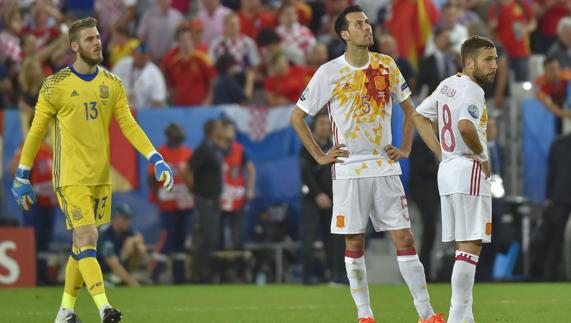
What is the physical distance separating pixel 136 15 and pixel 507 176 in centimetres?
715

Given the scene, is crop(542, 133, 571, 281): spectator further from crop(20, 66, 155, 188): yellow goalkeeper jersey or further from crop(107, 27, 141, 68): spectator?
crop(20, 66, 155, 188): yellow goalkeeper jersey

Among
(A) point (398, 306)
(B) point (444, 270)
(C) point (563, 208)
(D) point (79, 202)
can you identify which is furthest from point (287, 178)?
(D) point (79, 202)

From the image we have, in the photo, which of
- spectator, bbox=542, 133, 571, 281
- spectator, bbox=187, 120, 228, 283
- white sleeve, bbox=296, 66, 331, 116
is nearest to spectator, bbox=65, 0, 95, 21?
spectator, bbox=187, 120, 228, 283

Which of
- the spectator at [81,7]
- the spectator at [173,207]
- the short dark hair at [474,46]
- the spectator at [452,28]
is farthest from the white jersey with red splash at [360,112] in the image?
the spectator at [81,7]

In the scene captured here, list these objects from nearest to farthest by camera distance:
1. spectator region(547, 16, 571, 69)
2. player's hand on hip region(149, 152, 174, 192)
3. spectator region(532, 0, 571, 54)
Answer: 1. player's hand on hip region(149, 152, 174, 192)
2. spectator region(547, 16, 571, 69)
3. spectator region(532, 0, 571, 54)

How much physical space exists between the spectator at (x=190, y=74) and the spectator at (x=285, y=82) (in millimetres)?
1152

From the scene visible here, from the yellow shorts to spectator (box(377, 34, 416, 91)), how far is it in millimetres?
8316

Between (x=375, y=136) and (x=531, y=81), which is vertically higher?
(x=531, y=81)

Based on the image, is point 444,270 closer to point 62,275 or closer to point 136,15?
point 62,275

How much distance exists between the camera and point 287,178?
19094 millimetres

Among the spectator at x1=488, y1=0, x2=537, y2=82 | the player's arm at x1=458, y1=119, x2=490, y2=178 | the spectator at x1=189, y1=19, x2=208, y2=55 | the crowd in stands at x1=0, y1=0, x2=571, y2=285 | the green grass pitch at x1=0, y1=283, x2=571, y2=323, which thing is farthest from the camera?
the spectator at x1=189, y1=19, x2=208, y2=55

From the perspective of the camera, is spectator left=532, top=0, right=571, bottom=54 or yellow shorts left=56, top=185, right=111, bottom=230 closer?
yellow shorts left=56, top=185, right=111, bottom=230

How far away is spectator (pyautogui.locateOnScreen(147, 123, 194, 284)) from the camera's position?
19094 millimetres

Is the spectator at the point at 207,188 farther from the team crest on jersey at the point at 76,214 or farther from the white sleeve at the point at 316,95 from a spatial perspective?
Result: the white sleeve at the point at 316,95
